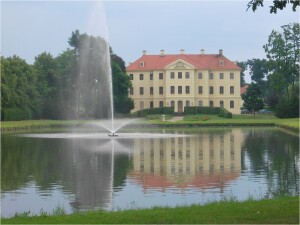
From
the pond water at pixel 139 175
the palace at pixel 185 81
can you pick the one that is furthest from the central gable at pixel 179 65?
the pond water at pixel 139 175

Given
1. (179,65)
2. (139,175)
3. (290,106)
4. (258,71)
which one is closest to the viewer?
(139,175)

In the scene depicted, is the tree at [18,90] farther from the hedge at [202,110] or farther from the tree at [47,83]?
the hedge at [202,110]

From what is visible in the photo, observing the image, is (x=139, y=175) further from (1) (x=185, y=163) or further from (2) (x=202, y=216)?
(2) (x=202, y=216)

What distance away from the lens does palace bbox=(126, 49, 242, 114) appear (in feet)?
233

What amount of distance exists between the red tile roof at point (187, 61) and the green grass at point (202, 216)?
62.5 metres

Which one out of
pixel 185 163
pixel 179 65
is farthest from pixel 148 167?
pixel 179 65

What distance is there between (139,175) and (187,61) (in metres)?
55.7

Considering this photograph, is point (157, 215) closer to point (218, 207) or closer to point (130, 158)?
point (218, 207)

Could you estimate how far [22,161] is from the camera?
20.1 metres

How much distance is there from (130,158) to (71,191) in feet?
23.8

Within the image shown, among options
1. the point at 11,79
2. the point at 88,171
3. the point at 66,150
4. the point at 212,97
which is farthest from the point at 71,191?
the point at 212,97

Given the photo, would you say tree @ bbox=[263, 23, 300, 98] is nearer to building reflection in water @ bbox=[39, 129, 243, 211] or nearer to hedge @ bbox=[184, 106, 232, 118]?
hedge @ bbox=[184, 106, 232, 118]

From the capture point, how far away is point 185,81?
71.2m

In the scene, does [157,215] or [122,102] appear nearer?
[157,215]
